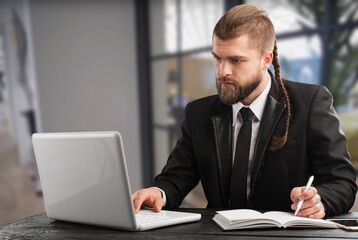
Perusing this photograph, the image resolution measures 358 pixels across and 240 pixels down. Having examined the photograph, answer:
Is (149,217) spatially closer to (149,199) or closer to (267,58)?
(149,199)

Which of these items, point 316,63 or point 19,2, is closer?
point 316,63

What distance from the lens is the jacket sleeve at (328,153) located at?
1240 millimetres

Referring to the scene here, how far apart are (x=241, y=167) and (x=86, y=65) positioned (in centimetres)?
306

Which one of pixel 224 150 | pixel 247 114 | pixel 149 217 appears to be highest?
pixel 247 114

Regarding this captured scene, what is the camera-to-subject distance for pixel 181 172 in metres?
1.51

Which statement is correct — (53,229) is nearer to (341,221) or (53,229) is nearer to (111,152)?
(111,152)

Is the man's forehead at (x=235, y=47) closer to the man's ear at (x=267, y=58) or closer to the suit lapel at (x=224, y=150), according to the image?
the man's ear at (x=267, y=58)

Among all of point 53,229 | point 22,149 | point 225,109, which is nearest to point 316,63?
point 225,109

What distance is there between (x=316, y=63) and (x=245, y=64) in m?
1.05

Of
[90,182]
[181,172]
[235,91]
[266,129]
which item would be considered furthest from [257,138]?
[90,182]

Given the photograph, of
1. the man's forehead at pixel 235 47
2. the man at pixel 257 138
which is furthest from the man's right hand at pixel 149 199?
the man's forehead at pixel 235 47

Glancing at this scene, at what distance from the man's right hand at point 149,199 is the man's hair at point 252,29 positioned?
0.43 m

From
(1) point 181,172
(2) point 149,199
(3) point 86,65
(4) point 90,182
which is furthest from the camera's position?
(3) point 86,65

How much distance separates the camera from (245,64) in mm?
1314
